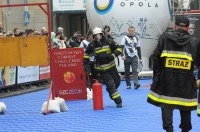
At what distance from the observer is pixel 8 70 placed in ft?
52.7

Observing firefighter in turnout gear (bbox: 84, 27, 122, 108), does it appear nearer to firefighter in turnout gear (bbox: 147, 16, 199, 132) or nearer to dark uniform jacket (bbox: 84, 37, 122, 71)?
dark uniform jacket (bbox: 84, 37, 122, 71)

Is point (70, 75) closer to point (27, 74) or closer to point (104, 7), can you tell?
point (27, 74)

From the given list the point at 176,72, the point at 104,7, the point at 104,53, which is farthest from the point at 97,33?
the point at 104,7

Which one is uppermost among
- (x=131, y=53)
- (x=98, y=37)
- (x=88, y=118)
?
(x=98, y=37)

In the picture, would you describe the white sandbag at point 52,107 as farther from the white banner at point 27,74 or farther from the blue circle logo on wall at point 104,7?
the blue circle logo on wall at point 104,7

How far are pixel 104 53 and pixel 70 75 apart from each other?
214cm

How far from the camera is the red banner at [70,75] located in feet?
45.2

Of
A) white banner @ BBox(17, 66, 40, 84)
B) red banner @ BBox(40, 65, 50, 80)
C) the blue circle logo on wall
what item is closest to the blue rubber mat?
white banner @ BBox(17, 66, 40, 84)

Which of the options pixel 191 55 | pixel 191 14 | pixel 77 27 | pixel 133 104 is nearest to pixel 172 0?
pixel 191 14

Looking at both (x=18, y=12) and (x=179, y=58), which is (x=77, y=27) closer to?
(x=18, y=12)

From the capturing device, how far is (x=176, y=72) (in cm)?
738

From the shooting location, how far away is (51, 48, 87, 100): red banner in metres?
13.8

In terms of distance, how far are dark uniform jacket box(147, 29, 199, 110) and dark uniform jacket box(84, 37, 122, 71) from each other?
457cm

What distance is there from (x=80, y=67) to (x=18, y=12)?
16030 mm
